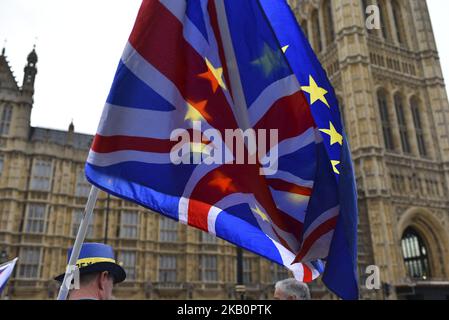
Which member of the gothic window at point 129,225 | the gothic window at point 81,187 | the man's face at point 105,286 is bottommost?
the man's face at point 105,286

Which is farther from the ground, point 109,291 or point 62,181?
point 62,181

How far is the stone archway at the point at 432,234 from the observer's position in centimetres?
3903

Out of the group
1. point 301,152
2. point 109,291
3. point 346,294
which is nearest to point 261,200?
point 301,152

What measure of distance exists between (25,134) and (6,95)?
11.4 feet

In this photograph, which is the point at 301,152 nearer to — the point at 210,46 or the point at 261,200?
the point at 261,200

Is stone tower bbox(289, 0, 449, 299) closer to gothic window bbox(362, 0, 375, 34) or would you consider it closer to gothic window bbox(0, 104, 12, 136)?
gothic window bbox(362, 0, 375, 34)

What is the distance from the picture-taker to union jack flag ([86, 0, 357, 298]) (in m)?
3.76

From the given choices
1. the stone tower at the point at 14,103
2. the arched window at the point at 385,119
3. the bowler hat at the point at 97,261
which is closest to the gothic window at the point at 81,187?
the stone tower at the point at 14,103

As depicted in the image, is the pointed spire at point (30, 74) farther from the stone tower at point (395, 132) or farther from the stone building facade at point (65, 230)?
the stone tower at point (395, 132)

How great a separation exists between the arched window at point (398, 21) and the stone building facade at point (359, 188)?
0.66 feet

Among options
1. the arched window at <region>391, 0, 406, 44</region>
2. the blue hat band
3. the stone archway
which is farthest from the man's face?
the arched window at <region>391, 0, 406, 44</region>

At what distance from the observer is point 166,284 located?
29438mm

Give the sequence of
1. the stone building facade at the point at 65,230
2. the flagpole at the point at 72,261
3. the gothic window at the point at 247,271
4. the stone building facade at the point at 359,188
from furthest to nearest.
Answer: the gothic window at the point at 247,271 → the stone building facade at the point at 359,188 → the stone building facade at the point at 65,230 → the flagpole at the point at 72,261
